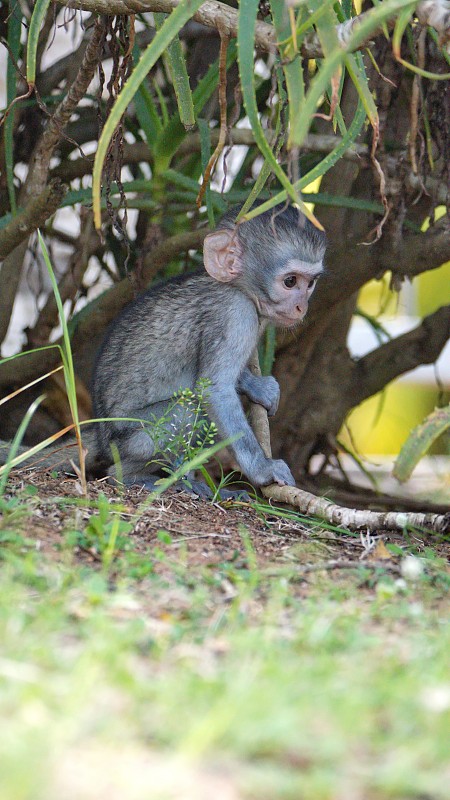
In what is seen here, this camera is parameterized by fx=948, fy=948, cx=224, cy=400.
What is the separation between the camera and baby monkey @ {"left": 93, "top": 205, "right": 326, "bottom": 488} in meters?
4.33

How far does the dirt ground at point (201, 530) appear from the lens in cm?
281

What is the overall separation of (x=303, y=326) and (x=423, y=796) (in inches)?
160

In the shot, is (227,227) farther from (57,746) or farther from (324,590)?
(57,746)

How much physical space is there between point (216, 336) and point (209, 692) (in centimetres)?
283

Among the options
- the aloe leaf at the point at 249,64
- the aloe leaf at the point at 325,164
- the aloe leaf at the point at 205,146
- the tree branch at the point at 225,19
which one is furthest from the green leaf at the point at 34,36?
the aloe leaf at the point at 205,146

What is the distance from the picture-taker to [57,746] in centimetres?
143

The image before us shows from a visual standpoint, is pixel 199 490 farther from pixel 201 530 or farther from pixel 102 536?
pixel 102 536

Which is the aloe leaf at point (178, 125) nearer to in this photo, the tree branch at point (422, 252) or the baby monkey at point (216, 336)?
the baby monkey at point (216, 336)

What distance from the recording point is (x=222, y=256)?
441cm

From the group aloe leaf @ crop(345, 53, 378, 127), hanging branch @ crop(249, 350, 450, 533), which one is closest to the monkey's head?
hanging branch @ crop(249, 350, 450, 533)

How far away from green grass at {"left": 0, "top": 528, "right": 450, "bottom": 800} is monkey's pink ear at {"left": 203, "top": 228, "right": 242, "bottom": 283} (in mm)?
2277

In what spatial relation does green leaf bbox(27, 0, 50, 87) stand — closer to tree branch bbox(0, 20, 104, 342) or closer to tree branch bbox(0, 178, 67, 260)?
tree branch bbox(0, 20, 104, 342)

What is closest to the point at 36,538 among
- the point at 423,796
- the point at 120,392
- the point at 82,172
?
the point at 423,796

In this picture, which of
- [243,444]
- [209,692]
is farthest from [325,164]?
[209,692]
